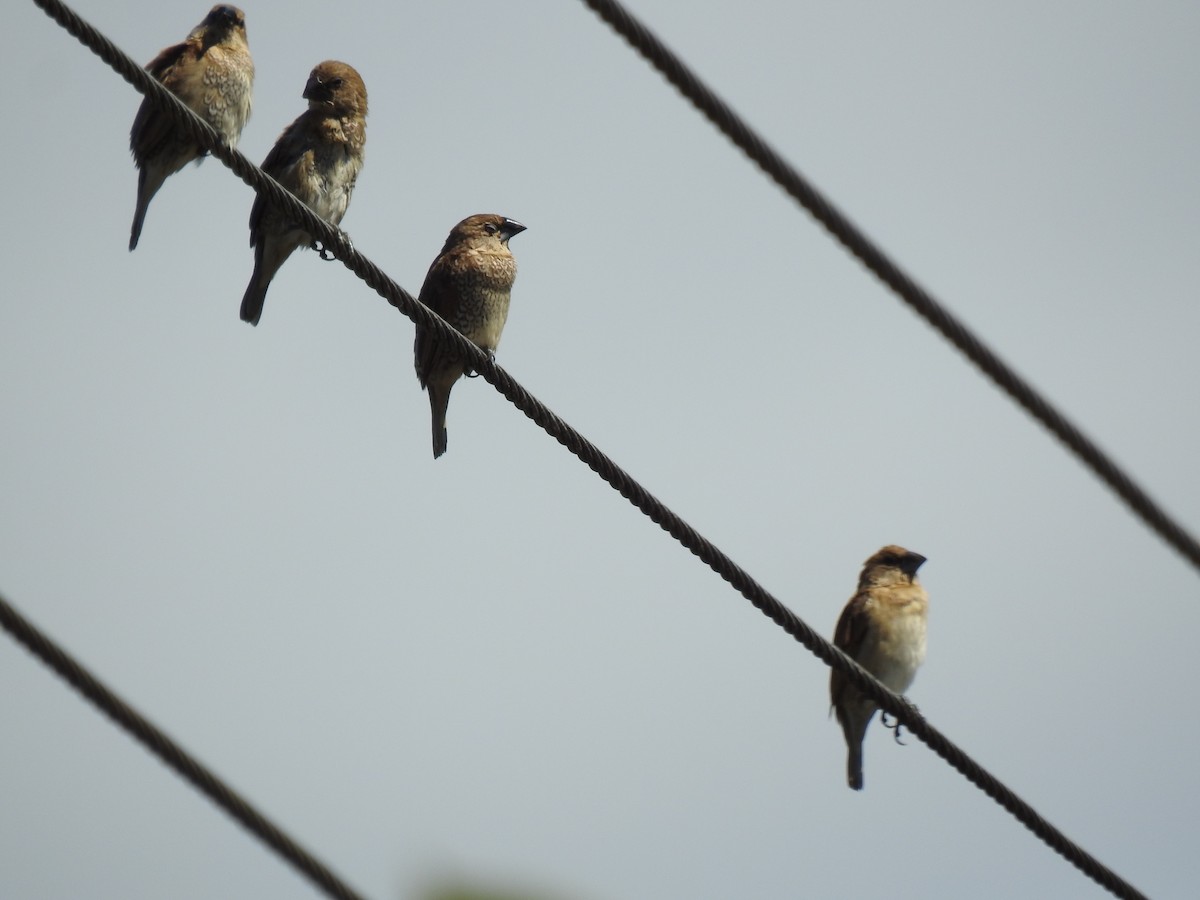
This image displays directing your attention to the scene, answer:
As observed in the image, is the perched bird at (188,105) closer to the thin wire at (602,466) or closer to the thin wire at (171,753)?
the thin wire at (602,466)

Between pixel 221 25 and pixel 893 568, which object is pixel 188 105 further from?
pixel 893 568

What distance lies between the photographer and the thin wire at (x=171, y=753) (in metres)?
3.35

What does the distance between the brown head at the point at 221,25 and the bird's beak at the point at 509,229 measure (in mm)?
1547

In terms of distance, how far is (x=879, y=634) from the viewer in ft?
27.4

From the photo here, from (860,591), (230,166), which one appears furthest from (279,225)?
(860,591)

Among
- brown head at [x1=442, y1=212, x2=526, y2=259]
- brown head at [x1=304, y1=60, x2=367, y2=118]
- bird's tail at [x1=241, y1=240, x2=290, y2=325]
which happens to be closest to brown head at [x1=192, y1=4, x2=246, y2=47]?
brown head at [x1=304, y1=60, x2=367, y2=118]

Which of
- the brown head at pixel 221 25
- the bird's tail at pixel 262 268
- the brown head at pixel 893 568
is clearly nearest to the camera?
the brown head at pixel 221 25

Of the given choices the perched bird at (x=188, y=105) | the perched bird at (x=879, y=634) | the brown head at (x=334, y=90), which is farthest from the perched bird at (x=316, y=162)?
the perched bird at (x=879, y=634)

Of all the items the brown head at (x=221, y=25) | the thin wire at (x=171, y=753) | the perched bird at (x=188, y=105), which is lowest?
the thin wire at (x=171, y=753)

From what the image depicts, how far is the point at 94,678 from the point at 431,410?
4352 millimetres

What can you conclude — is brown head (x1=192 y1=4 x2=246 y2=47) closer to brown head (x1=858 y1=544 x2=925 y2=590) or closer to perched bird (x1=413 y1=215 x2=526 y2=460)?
perched bird (x1=413 y1=215 x2=526 y2=460)

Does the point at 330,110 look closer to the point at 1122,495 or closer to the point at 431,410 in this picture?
the point at 431,410

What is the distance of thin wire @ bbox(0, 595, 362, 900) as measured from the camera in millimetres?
3352

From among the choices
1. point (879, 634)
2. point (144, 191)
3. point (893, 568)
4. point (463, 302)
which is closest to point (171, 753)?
point (144, 191)
